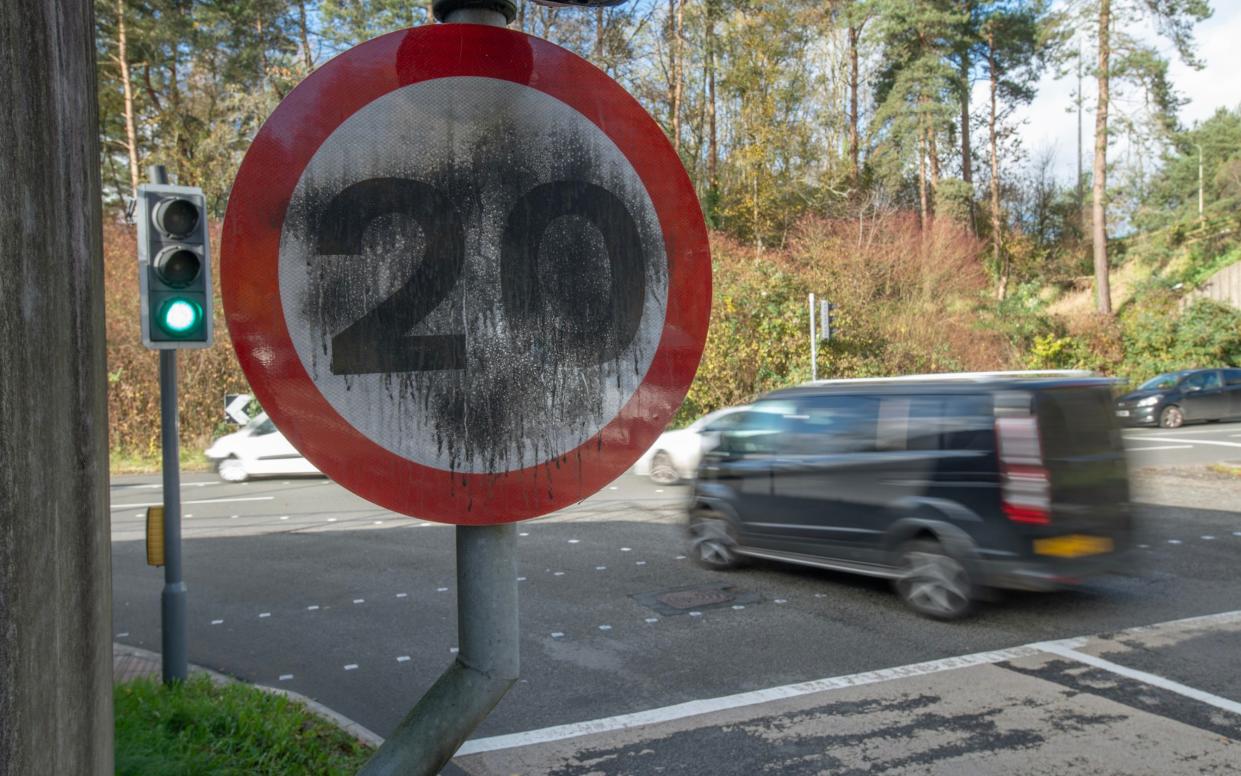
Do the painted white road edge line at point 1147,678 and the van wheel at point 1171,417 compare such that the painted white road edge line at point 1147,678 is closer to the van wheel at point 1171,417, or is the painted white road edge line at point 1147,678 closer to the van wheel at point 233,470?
the van wheel at point 233,470

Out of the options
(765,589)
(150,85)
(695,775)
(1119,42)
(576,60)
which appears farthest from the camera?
(1119,42)

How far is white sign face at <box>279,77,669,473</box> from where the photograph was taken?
1.29 m

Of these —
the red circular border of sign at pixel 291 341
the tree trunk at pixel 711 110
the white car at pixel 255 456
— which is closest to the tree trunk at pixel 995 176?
the tree trunk at pixel 711 110

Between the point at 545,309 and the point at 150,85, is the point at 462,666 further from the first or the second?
the point at 150,85

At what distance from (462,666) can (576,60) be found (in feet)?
2.91

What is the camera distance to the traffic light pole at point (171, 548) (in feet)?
20.2

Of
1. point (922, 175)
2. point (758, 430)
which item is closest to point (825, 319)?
point (758, 430)

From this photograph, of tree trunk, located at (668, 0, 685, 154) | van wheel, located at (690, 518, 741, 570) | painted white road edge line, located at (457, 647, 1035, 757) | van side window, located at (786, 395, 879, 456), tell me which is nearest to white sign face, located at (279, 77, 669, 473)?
painted white road edge line, located at (457, 647, 1035, 757)

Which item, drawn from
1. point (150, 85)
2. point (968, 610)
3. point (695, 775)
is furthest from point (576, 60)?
point (150, 85)

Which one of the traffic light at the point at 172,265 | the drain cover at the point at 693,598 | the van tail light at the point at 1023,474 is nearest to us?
the traffic light at the point at 172,265

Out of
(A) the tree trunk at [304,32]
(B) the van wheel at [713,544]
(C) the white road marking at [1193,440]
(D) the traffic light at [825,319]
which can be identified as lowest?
(C) the white road marking at [1193,440]

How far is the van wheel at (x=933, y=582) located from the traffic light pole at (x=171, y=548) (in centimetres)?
551

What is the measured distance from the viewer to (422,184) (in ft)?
4.32

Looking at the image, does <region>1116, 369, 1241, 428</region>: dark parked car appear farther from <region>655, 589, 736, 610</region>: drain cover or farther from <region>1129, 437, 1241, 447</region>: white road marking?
<region>655, 589, 736, 610</region>: drain cover
